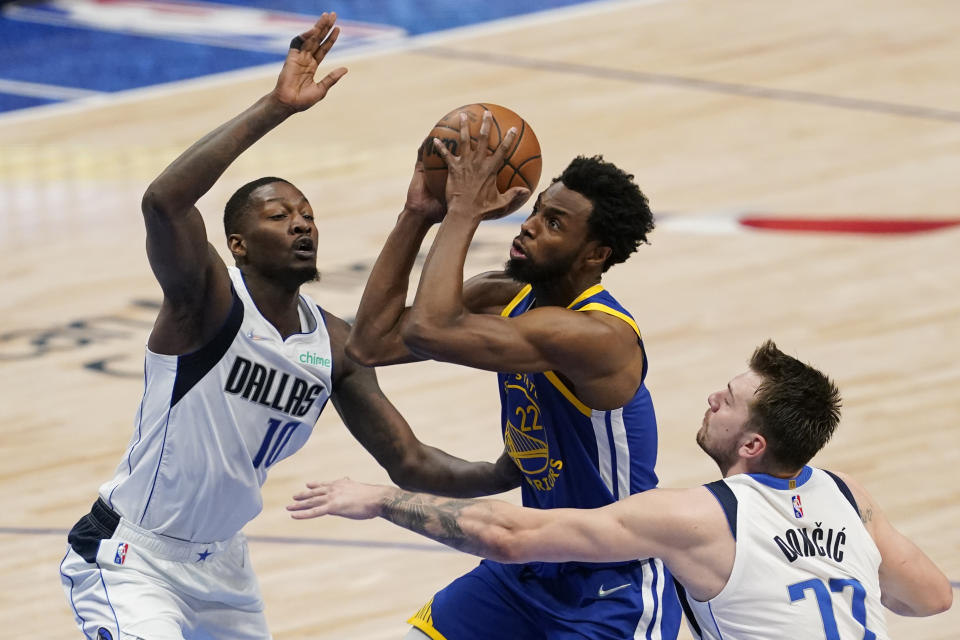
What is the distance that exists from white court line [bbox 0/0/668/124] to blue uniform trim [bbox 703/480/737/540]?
11.8 metres

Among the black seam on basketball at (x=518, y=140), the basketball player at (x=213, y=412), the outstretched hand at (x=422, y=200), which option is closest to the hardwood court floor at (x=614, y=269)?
the basketball player at (x=213, y=412)

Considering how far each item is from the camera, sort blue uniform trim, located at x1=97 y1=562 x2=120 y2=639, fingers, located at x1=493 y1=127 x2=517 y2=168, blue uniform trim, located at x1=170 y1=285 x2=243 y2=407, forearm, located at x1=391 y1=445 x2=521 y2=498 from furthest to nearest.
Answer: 1. forearm, located at x1=391 y1=445 x2=521 y2=498
2. blue uniform trim, located at x1=170 y1=285 x2=243 y2=407
3. blue uniform trim, located at x1=97 y1=562 x2=120 y2=639
4. fingers, located at x1=493 y1=127 x2=517 y2=168

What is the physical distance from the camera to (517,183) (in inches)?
194

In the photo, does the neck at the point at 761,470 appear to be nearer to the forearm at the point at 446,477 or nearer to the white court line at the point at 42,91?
the forearm at the point at 446,477

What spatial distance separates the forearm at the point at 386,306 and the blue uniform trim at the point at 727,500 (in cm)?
112

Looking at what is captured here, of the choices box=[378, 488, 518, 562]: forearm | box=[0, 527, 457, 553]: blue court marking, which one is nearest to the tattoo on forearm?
box=[378, 488, 518, 562]: forearm

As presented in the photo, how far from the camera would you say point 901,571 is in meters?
4.51

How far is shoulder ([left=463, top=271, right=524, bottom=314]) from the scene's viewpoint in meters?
5.25

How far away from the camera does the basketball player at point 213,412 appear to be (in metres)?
4.96

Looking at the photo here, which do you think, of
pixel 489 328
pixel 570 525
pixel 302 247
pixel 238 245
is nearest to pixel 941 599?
pixel 570 525

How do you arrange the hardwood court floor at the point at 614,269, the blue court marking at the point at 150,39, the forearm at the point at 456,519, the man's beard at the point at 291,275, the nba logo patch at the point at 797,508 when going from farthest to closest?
A: the blue court marking at the point at 150,39 → the hardwood court floor at the point at 614,269 → the man's beard at the point at 291,275 → the forearm at the point at 456,519 → the nba logo patch at the point at 797,508

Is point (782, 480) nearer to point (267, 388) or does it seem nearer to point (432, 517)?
point (432, 517)

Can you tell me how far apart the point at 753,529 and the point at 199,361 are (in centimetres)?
185

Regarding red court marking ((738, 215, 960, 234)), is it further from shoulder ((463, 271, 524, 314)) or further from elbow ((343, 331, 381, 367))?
elbow ((343, 331, 381, 367))
